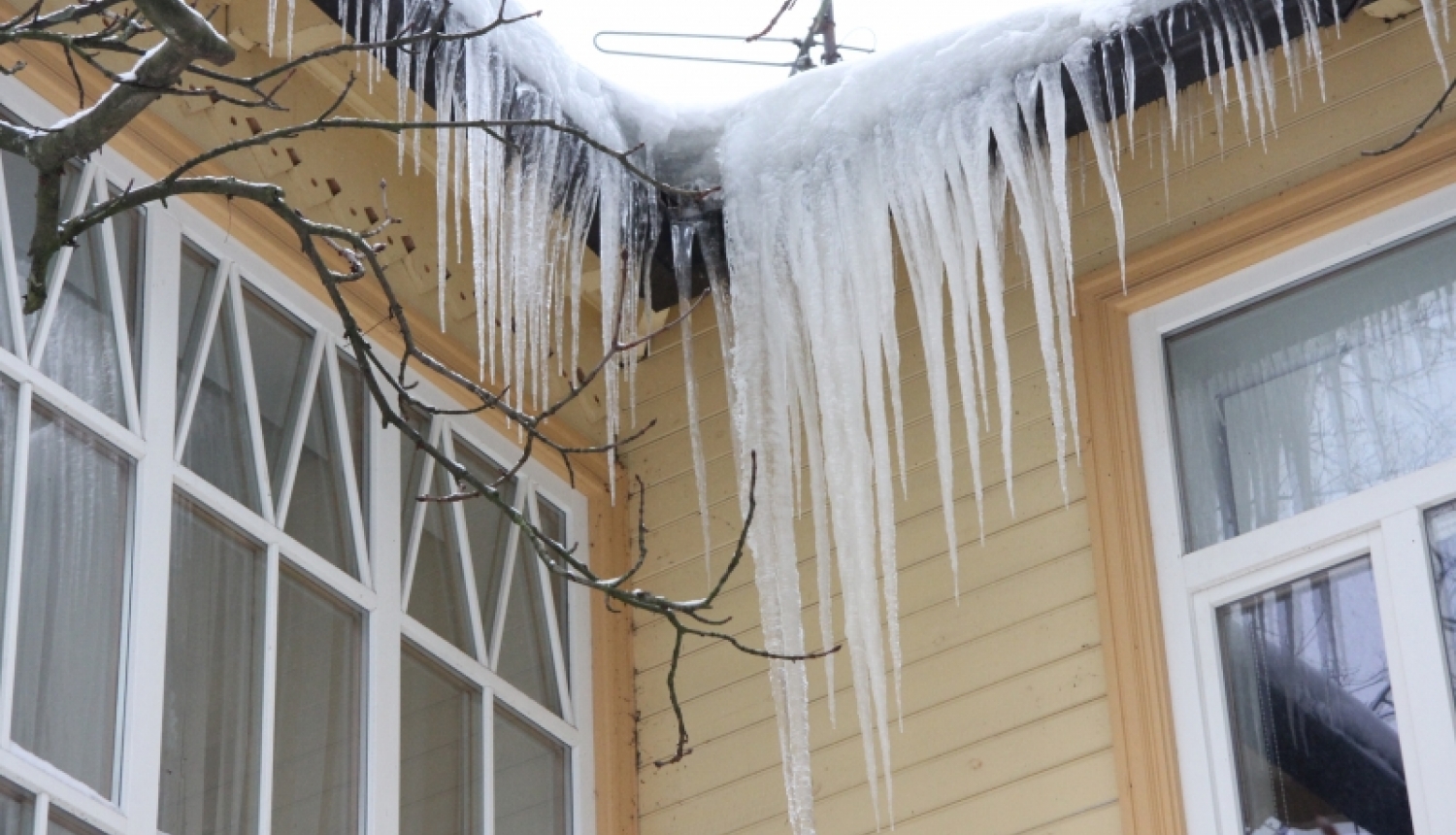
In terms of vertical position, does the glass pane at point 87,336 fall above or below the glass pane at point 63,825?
above

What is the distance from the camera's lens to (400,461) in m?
4.36

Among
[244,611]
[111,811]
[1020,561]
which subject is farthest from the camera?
[1020,561]

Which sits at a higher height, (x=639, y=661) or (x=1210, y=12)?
(x=1210, y=12)

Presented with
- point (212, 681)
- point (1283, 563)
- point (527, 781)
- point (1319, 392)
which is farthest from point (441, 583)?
point (1319, 392)

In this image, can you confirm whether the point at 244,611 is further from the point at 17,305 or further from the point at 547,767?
the point at 547,767

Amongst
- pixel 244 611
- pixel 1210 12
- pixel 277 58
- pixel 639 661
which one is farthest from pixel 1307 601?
pixel 277 58

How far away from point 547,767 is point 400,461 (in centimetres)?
78

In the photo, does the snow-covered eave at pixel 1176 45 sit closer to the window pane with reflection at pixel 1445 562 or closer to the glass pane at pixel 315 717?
the window pane with reflection at pixel 1445 562

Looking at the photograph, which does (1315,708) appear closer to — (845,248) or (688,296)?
(845,248)

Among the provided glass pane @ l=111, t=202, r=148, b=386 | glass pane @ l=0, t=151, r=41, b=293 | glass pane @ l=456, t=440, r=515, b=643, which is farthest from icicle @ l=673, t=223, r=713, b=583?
glass pane @ l=0, t=151, r=41, b=293

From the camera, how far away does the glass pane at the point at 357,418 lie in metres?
4.20

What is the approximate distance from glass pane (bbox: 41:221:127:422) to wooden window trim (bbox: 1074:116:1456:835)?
1.98 m

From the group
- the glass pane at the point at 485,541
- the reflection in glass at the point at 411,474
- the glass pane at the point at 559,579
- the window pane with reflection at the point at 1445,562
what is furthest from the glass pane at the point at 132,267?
the window pane with reflection at the point at 1445,562

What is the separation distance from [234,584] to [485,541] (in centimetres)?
89
